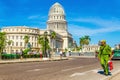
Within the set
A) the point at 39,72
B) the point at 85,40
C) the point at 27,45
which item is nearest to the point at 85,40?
the point at 85,40

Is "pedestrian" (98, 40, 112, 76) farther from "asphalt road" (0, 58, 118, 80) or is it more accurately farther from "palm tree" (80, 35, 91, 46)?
"palm tree" (80, 35, 91, 46)

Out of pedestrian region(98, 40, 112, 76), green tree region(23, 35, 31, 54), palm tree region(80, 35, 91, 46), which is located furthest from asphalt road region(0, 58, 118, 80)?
palm tree region(80, 35, 91, 46)

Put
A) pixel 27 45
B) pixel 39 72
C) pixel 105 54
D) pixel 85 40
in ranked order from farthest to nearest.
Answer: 1. pixel 85 40
2. pixel 27 45
3. pixel 39 72
4. pixel 105 54

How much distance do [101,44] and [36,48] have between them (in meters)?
154

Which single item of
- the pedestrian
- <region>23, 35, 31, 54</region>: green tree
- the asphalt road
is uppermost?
<region>23, 35, 31, 54</region>: green tree

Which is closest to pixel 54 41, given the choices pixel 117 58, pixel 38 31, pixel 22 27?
pixel 38 31

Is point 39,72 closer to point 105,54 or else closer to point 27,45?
point 105,54

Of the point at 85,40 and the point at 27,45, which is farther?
the point at 85,40

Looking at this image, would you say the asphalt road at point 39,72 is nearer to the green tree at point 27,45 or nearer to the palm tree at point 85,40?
the green tree at point 27,45

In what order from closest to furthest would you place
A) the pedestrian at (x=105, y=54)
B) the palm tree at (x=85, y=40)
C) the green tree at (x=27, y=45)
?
the pedestrian at (x=105, y=54) → the green tree at (x=27, y=45) → the palm tree at (x=85, y=40)

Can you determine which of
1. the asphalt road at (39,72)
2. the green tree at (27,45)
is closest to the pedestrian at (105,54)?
the asphalt road at (39,72)

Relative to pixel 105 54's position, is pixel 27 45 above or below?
above

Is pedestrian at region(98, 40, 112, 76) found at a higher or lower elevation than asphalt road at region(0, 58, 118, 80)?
higher

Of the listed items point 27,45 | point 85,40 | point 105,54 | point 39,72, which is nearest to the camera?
point 105,54
